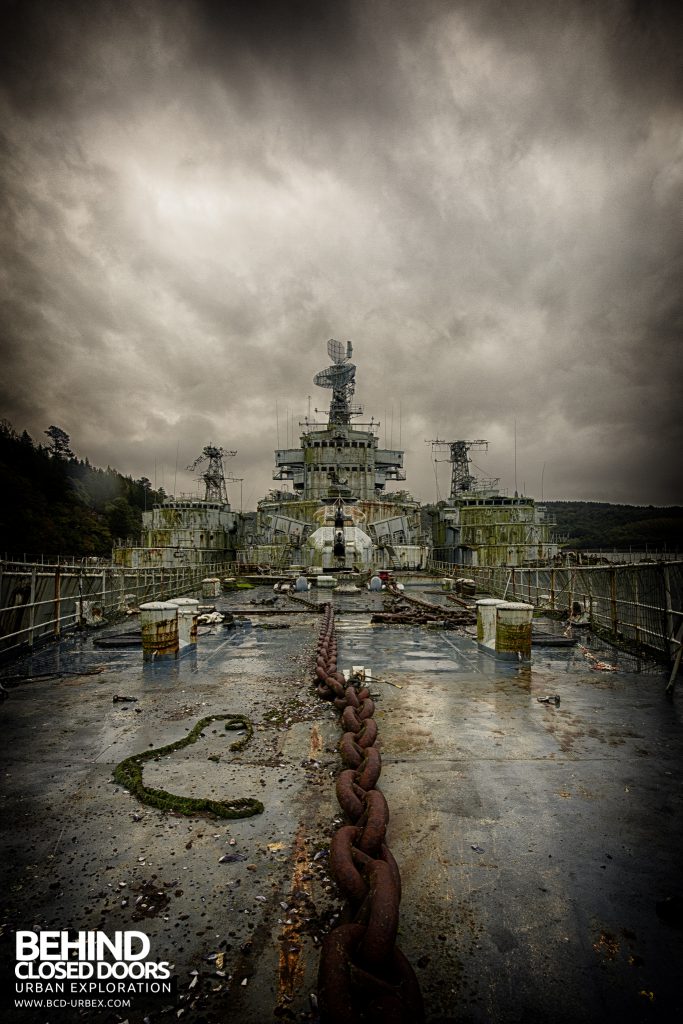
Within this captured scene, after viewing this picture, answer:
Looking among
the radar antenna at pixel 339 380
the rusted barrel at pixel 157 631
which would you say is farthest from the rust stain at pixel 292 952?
the radar antenna at pixel 339 380

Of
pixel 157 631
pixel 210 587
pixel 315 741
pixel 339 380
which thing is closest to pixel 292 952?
pixel 315 741

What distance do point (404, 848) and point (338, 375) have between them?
49083mm

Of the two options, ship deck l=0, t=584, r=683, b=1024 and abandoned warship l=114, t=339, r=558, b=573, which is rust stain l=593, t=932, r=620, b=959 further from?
abandoned warship l=114, t=339, r=558, b=573

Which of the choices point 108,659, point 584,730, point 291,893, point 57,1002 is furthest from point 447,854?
point 108,659

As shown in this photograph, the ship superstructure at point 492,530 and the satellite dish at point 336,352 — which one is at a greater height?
the satellite dish at point 336,352

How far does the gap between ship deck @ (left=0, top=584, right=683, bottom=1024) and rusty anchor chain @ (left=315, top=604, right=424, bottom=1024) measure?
241 mm

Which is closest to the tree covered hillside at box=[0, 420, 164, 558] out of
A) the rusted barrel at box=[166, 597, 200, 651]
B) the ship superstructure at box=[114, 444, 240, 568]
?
the ship superstructure at box=[114, 444, 240, 568]

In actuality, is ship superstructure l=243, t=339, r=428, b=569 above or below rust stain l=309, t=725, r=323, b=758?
above

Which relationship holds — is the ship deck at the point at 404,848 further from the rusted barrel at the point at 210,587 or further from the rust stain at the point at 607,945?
the rusted barrel at the point at 210,587

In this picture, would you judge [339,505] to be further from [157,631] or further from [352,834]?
[352,834]

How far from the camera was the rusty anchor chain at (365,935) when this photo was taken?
4.40 feet

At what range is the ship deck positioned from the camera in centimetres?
165

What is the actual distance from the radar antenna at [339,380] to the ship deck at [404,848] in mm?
45422

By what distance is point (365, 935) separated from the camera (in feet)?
4.94
